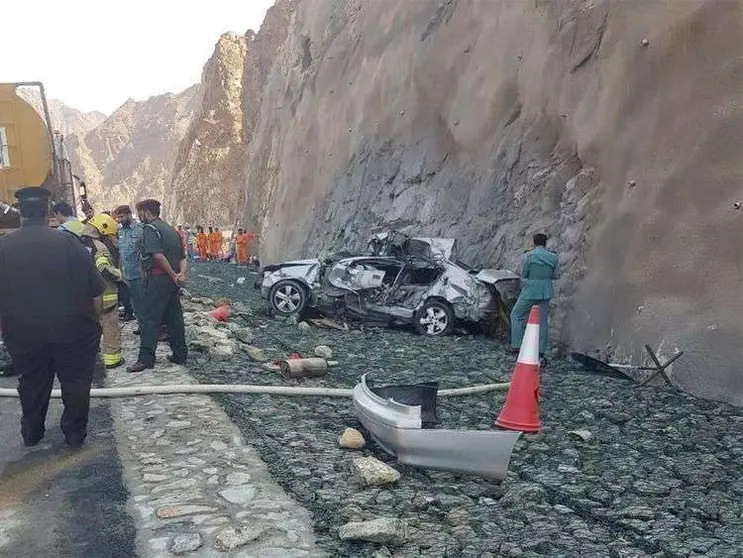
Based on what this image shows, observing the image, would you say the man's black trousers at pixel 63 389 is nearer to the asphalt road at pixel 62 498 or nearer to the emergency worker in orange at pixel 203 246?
the asphalt road at pixel 62 498

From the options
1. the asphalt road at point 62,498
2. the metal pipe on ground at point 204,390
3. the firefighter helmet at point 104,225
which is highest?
the firefighter helmet at point 104,225

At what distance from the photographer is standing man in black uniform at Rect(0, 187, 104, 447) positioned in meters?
4.19

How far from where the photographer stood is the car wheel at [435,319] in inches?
402

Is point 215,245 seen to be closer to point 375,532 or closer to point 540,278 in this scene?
point 540,278

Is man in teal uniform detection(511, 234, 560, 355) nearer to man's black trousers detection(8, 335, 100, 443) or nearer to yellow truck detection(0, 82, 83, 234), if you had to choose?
man's black trousers detection(8, 335, 100, 443)

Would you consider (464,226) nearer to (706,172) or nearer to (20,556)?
(706,172)

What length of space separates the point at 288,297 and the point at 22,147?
17.1ft

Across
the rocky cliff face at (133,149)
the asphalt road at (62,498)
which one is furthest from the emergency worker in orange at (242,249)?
the rocky cliff face at (133,149)

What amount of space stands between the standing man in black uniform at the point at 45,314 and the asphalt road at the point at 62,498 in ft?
0.59

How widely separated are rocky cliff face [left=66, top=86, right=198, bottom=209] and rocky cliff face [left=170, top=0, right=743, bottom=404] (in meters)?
82.4

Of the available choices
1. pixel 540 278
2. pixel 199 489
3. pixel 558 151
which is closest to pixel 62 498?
pixel 199 489

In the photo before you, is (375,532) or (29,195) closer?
(375,532)

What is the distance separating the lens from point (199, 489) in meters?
3.57

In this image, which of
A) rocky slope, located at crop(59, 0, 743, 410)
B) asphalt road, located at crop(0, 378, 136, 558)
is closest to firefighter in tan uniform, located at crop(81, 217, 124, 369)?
asphalt road, located at crop(0, 378, 136, 558)
